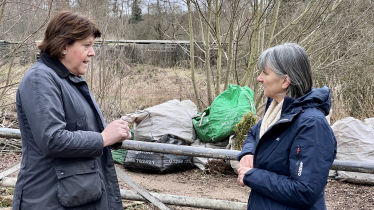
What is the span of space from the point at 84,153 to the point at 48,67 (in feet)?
1.46

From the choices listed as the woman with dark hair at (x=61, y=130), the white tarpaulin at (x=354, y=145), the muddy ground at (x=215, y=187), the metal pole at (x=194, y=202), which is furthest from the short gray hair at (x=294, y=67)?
the white tarpaulin at (x=354, y=145)

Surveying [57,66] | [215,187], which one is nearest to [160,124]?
[215,187]

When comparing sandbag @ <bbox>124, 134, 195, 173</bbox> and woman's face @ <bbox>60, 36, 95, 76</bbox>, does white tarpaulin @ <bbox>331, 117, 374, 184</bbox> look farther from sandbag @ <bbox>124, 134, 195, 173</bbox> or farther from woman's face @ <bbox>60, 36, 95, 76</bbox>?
woman's face @ <bbox>60, 36, 95, 76</bbox>

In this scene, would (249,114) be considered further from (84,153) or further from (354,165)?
(84,153)

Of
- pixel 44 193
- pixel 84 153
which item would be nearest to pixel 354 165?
pixel 84 153

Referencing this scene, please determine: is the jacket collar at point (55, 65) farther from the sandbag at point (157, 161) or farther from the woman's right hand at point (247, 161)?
the sandbag at point (157, 161)

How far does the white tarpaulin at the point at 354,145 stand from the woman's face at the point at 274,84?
12.0ft

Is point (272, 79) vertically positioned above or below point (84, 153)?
above

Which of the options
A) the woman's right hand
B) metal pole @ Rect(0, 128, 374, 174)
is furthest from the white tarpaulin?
the woman's right hand

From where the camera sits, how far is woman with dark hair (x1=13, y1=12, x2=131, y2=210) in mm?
1536

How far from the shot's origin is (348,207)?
416 cm

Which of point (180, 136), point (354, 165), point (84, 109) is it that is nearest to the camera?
point (84, 109)

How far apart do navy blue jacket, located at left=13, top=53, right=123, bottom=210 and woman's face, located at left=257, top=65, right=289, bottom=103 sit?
2.71ft

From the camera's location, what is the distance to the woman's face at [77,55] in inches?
68.1
